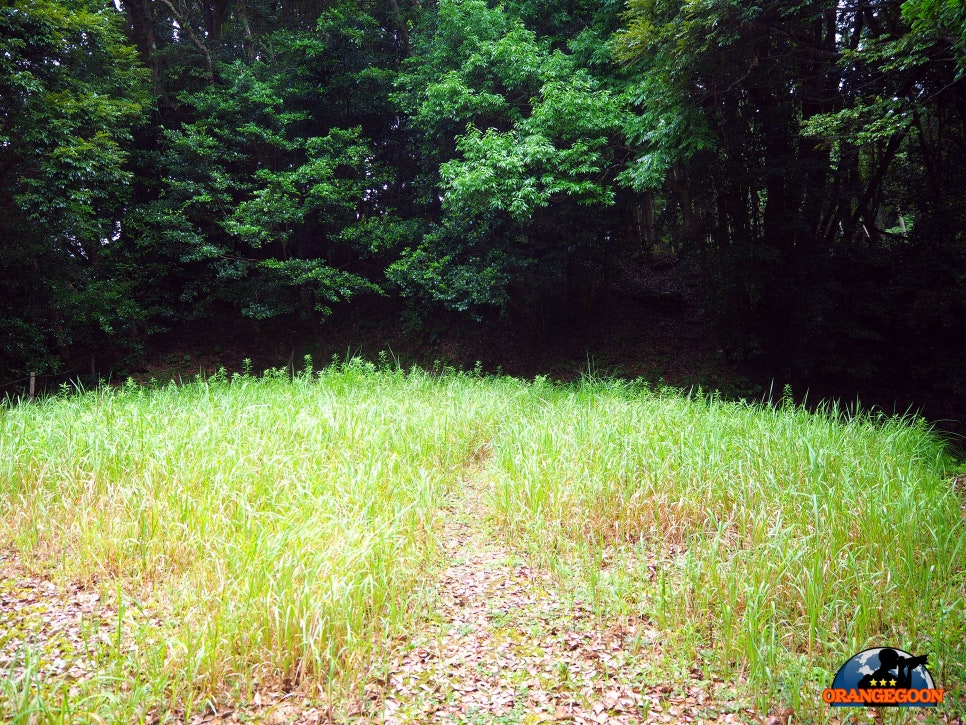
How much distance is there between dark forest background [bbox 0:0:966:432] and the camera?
7.41m

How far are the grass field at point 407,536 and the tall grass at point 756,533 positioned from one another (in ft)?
0.05

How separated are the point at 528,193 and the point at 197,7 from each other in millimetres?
12671

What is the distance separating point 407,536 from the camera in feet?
10.6

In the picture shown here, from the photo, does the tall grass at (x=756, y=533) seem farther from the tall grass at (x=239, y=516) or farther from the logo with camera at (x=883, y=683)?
the tall grass at (x=239, y=516)

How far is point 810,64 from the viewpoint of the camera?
25.6 feet

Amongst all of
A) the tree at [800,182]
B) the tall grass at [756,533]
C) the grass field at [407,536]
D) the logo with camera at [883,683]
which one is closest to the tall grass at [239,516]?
the grass field at [407,536]

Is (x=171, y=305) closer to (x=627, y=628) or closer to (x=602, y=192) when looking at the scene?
(x=602, y=192)

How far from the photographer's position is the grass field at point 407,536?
2205 millimetres

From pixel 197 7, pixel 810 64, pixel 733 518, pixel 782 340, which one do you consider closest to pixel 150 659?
pixel 733 518

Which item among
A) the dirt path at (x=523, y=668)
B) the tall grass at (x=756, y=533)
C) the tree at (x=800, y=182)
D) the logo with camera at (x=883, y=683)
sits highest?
the tree at (x=800, y=182)

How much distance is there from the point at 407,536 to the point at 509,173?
679 centimetres

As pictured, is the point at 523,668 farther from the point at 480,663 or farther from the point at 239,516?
the point at 239,516

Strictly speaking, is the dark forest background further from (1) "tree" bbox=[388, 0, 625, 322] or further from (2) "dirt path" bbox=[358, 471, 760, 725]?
(2) "dirt path" bbox=[358, 471, 760, 725]

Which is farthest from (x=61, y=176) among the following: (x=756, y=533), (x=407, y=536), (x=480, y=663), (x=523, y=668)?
(x=756, y=533)
